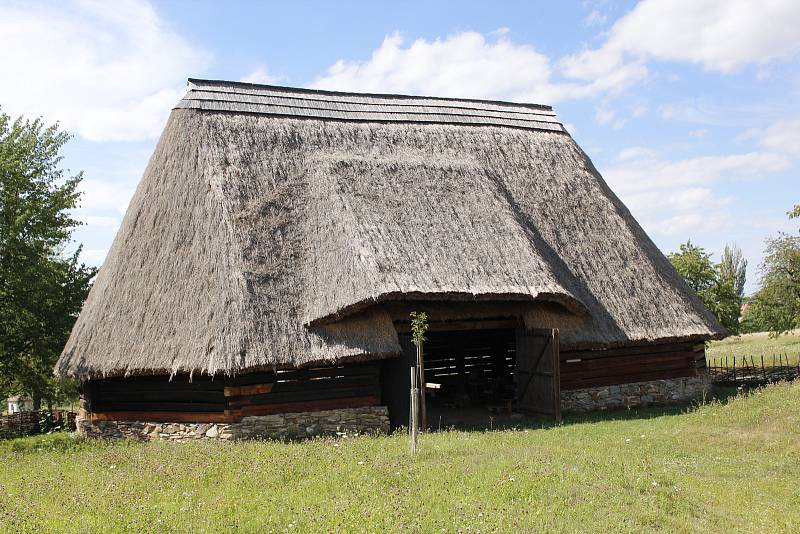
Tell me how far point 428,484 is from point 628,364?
34.2ft

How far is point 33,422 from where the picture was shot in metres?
19.9

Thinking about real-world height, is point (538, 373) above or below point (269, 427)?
above

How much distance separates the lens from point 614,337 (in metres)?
16.7

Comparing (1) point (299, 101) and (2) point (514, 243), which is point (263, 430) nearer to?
(2) point (514, 243)

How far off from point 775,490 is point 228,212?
11225 mm

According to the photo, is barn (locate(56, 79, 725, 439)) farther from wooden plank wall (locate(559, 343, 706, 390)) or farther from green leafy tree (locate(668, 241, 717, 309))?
green leafy tree (locate(668, 241, 717, 309))

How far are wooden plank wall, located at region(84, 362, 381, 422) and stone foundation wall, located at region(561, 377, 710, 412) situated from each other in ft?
17.6

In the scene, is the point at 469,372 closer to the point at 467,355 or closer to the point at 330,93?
the point at 467,355

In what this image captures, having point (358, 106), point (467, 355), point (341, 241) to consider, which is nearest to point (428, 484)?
point (341, 241)

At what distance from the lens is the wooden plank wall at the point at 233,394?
1369cm

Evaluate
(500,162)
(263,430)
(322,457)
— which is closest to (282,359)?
(263,430)

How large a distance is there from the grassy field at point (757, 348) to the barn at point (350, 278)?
57.3 ft

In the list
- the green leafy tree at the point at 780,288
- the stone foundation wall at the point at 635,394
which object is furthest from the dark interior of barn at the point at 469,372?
the green leafy tree at the point at 780,288

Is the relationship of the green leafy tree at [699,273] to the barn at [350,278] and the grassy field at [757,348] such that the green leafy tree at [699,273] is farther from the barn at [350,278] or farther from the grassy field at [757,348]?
the barn at [350,278]
